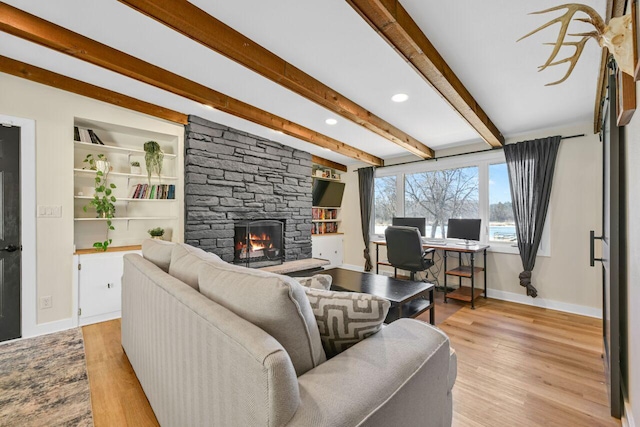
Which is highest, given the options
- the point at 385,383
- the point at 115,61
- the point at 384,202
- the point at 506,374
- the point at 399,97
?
the point at 115,61

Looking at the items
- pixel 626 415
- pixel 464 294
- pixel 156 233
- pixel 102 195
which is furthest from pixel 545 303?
pixel 102 195

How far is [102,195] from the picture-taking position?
3109 millimetres

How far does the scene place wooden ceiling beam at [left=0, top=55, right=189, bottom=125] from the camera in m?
2.50

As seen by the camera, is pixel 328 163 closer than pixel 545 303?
No

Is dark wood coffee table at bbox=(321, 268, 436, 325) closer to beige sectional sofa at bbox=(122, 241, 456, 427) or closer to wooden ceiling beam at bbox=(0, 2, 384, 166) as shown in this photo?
beige sectional sofa at bbox=(122, 241, 456, 427)

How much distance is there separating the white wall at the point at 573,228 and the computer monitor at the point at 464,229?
2.07 ft

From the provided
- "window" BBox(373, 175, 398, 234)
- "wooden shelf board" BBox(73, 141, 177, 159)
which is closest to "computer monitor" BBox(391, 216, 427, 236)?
"window" BBox(373, 175, 398, 234)

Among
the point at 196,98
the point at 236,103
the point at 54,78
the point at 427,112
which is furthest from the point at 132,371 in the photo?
the point at 427,112

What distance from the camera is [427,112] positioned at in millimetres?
3086

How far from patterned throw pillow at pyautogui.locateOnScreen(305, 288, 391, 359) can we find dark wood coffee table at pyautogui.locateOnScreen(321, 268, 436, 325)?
118 cm

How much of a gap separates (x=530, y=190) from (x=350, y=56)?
2.93 metres

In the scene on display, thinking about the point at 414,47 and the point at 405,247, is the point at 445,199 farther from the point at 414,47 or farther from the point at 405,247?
the point at 414,47

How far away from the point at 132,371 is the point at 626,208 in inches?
126

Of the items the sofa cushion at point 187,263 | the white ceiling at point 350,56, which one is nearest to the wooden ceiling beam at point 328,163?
the white ceiling at point 350,56
